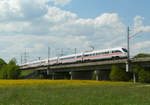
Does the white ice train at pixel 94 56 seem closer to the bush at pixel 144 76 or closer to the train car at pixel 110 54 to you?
the train car at pixel 110 54

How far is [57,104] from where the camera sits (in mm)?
14758

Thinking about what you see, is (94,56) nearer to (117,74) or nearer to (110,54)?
(110,54)

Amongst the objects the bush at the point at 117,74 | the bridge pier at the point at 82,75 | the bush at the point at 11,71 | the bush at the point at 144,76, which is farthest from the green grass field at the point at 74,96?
the bush at the point at 11,71

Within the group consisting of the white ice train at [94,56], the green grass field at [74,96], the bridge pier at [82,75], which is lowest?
the bridge pier at [82,75]

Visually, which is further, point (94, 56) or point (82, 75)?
point (82, 75)

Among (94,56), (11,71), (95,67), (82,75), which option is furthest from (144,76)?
(11,71)

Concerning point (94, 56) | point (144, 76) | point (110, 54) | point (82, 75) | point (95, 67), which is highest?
point (110, 54)

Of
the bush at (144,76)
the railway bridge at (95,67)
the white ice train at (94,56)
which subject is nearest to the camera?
the bush at (144,76)

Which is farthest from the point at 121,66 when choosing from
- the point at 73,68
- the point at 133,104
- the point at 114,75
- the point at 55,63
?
the point at 133,104

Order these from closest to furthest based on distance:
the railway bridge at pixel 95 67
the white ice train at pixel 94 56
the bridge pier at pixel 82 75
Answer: the railway bridge at pixel 95 67, the white ice train at pixel 94 56, the bridge pier at pixel 82 75

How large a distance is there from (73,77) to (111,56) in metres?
29.5

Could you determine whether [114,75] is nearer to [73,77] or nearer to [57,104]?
[73,77]

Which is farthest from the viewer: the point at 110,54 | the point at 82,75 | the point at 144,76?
the point at 82,75

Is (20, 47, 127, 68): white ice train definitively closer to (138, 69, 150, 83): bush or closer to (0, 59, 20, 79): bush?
(138, 69, 150, 83): bush
